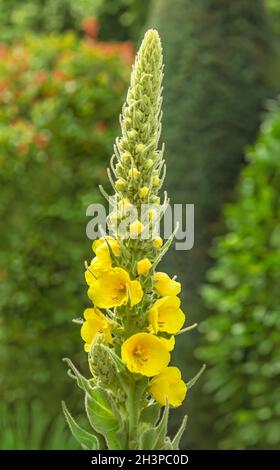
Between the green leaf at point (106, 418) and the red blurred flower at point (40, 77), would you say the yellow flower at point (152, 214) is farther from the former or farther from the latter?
the red blurred flower at point (40, 77)

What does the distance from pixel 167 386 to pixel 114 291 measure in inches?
7.5

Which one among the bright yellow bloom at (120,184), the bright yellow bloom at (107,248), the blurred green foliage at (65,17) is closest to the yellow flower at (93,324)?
the bright yellow bloom at (107,248)

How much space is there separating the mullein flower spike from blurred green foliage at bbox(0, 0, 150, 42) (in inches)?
426

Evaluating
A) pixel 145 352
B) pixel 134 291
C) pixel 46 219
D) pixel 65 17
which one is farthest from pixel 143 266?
pixel 65 17

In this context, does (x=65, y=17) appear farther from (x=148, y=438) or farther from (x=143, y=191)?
(x=148, y=438)

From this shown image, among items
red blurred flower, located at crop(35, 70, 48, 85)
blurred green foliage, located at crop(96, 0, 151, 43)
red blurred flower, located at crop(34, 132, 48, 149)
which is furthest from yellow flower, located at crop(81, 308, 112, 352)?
blurred green foliage, located at crop(96, 0, 151, 43)

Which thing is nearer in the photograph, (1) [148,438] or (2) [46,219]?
(1) [148,438]

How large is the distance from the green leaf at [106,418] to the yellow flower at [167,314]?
159 mm

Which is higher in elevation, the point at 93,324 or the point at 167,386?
the point at 93,324

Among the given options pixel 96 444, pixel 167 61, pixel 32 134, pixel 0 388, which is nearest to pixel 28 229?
pixel 32 134

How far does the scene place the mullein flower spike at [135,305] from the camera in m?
1.57

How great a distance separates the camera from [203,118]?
4.50m

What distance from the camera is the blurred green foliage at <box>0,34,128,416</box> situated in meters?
5.31

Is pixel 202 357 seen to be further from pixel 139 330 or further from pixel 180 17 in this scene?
pixel 139 330
